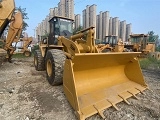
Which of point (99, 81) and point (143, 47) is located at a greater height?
point (143, 47)

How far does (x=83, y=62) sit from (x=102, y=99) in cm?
86

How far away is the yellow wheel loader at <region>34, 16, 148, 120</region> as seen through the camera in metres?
2.53

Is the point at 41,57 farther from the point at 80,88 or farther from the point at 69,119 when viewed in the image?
the point at 69,119

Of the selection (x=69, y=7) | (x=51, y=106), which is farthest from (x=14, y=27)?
(x=69, y=7)

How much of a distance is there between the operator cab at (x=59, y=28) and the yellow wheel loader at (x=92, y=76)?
0.78 meters

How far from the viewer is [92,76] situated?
327 cm

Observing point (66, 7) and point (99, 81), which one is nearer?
point (99, 81)

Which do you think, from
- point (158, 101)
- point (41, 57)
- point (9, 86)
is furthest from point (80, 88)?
point (41, 57)

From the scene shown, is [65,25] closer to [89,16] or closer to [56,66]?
[56,66]

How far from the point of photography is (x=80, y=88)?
9.77 feet

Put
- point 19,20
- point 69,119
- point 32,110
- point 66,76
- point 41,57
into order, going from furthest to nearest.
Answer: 1. point 19,20
2. point 41,57
3. point 66,76
4. point 32,110
5. point 69,119

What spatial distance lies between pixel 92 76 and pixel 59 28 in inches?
99.8

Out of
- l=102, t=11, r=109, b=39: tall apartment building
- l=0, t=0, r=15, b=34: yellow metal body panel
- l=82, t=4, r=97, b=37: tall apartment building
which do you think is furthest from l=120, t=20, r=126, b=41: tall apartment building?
l=0, t=0, r=15, b=34: yellow metal body panel

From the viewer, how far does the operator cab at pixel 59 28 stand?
4969 millimetres
